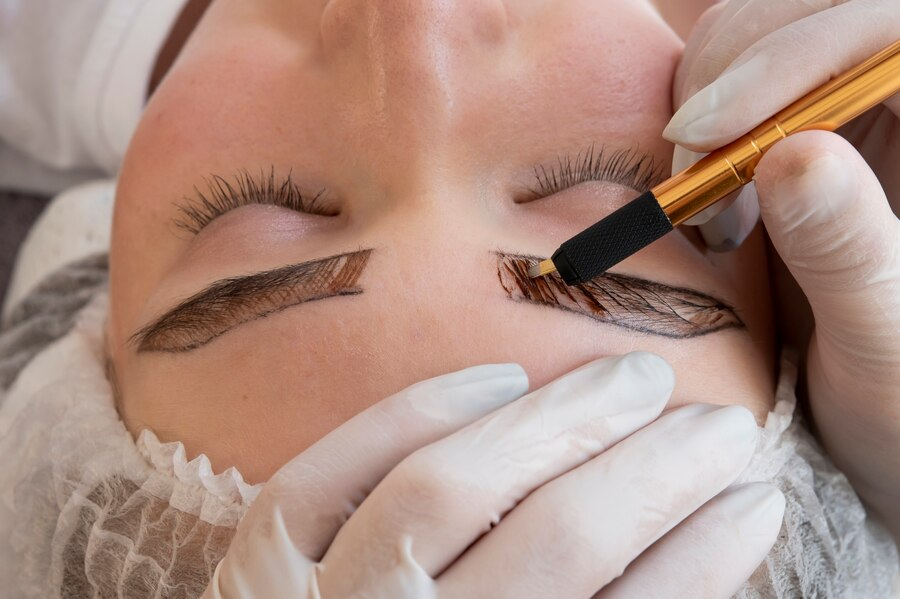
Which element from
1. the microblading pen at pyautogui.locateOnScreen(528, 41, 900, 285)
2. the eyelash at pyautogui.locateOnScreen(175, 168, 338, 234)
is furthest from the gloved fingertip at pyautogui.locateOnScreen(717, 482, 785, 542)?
the eyelash at pyautogui.locateOnScreen(175, 168, 338, 234)

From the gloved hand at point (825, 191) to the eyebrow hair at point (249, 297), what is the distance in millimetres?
356

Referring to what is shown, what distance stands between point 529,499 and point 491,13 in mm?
528

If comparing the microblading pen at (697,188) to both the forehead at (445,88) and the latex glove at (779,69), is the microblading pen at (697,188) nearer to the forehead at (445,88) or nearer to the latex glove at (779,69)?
the latex glove at (779,69)

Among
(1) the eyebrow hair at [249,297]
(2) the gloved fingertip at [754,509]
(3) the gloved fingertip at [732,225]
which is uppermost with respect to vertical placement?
(1) the eyebrow hair at [249,297]

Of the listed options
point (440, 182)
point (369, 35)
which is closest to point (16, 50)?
point (369, 35)

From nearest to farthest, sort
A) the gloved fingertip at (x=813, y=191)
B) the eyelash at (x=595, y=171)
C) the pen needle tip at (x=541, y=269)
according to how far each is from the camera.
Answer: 1. the gloved fingertip at (x=813, y=191)
2. the pen needle tip at (x=541, y=269)
3. the eyelash at (x=595, y=171)

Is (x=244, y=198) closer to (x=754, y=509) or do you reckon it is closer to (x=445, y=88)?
(x=445, y=88)

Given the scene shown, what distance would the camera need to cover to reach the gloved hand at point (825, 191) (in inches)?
26.2

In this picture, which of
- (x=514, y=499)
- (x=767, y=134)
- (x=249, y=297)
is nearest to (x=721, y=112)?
(x=767, y=134)

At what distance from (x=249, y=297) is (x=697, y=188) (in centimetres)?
47

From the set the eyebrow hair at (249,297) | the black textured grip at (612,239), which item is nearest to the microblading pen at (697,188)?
the black textured grip at (612,239)

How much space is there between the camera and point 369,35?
2.84ft

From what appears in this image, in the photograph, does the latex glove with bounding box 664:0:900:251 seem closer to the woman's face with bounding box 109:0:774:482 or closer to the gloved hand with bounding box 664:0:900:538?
the gloved hand with bounding box 664:0:900:538

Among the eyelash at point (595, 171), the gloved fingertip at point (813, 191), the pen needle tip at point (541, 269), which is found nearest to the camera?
the gloved fingertip at point (813, 191)
